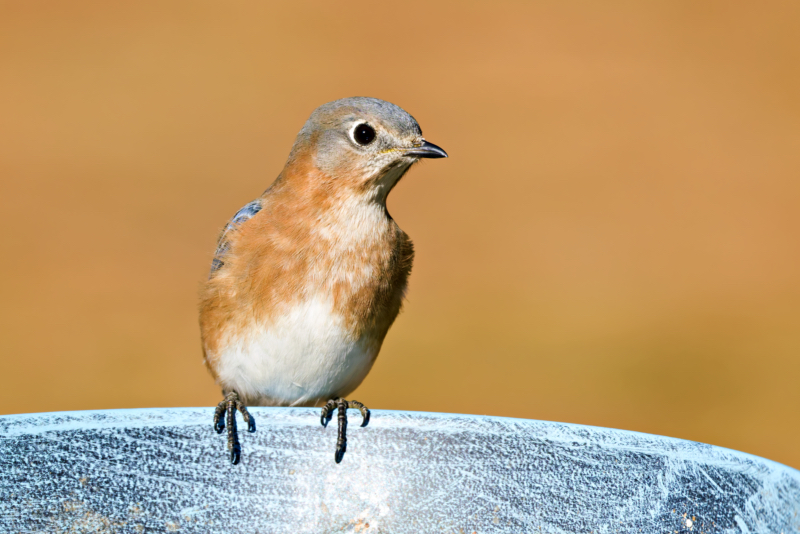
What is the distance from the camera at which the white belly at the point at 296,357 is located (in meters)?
4.55

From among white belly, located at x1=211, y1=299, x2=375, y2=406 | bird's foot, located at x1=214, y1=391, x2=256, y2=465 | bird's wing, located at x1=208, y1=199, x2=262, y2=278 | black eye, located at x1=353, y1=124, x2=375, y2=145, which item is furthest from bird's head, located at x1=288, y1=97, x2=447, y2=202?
bird's foot, located at x1=214, y1=391, x2=256, y2=465

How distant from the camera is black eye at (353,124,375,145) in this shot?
16.0 feet

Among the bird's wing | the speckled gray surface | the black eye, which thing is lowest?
the speckled gray surface

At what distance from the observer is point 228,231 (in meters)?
5.03

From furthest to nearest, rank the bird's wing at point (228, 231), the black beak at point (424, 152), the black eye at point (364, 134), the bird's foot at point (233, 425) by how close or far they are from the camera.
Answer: the bird's wing at point (228, 231)
the black eye at point (364, 134)
the black beak at point (424, 152)
the bird's foot at point (233, 425)

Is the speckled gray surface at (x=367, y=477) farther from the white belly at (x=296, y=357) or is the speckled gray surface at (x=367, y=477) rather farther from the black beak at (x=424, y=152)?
the black beak at (x=424, y=152)

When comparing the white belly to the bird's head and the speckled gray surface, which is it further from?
the speckled gray surface

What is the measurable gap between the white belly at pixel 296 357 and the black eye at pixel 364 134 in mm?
914

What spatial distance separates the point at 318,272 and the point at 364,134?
0.81 m

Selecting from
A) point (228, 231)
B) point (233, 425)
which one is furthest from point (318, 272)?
point (233, 425)

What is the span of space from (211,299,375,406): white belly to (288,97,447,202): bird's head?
743mm

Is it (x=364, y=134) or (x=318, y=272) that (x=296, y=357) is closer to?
(x=318, y=272)

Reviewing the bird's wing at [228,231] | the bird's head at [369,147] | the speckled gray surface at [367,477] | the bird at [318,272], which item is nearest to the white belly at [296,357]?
the bird at [318,272]

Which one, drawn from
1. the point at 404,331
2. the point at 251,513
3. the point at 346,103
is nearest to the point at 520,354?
the point at 404,331
